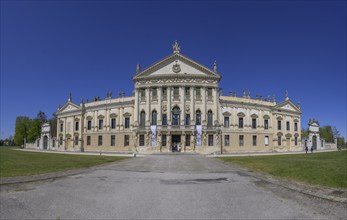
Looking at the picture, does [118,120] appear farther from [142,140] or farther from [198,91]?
[198,91]

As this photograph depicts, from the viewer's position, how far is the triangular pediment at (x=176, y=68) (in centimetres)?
5297

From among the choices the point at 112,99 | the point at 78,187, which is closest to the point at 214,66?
the point at 112,99

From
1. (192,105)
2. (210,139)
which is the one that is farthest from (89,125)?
(210,139)

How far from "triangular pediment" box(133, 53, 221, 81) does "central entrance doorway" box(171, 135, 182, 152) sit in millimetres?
13407

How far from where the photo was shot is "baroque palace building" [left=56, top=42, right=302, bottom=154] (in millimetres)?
51062

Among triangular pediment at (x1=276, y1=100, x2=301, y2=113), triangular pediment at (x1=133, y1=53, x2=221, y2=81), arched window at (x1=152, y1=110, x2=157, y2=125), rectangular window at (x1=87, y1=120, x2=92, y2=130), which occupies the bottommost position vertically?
rectangular window at (x1=87, y1=120, x2=92, y2=130)

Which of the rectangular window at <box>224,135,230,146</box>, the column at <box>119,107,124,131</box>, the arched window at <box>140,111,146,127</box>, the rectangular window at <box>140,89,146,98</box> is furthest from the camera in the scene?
the column at <box>119,107,124,131</box>

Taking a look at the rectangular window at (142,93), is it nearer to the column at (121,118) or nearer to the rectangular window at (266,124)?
the column at (121,118)

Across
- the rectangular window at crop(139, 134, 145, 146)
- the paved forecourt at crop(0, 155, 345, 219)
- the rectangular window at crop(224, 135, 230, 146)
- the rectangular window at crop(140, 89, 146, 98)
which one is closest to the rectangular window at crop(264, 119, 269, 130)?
the rectangular window at crop(224, 135, 230, 146)

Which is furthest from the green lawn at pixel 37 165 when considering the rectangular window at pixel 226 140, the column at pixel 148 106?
the rectangular window at pixel 226 140

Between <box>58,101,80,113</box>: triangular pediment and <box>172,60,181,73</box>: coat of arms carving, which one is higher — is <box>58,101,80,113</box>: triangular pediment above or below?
below

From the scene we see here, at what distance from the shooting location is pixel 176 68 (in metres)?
52.9

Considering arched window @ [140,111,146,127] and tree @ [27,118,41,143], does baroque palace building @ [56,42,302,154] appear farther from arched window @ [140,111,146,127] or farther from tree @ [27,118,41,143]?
tree @ [27,118,41,143]

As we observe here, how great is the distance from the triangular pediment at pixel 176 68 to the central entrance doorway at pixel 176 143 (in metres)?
13.4
